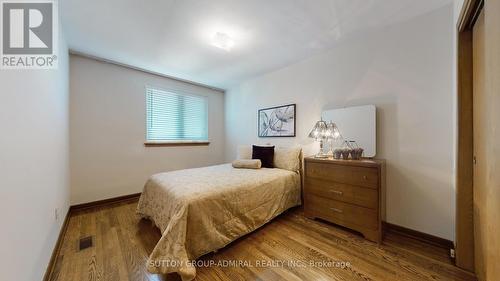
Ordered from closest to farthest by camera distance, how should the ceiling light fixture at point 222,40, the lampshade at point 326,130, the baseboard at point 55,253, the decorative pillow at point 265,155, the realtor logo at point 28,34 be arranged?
1. the realtor logo at point 28,34
2. the baseboard at point 55,253
3. the ceiling light fixture at point 222,40
4. the lampshade at point 326,130
5. the decorative pillow at point 265,155

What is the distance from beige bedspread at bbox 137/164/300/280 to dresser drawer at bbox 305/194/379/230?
0.36m

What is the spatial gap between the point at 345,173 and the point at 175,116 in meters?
3.17

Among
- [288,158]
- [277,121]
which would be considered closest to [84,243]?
[288,158]

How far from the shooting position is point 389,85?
6.75ft

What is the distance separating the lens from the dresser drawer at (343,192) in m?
1.83

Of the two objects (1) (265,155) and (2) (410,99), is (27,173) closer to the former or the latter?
(1) (265,155)

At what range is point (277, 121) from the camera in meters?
3.27

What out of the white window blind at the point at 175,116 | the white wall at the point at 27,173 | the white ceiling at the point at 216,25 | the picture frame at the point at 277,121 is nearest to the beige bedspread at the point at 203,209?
the white wall at the point at 27,173

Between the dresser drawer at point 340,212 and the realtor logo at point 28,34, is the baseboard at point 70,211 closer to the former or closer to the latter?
the realtor logo at point 28,34

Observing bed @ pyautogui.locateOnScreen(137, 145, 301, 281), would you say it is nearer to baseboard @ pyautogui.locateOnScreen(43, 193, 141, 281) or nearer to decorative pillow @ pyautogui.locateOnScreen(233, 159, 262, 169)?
decorative pillow @ pyautogui.locateOnScreen(233, 159, 262, 169)

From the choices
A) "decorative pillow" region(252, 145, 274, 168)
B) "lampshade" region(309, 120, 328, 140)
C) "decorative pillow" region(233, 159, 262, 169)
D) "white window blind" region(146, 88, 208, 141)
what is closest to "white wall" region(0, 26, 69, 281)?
"white window blind" region(146, 88, 208, 141)

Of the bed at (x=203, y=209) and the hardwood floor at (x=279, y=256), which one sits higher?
the bed at (x=203, y=209)

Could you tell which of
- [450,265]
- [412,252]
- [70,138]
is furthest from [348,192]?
[70,138]

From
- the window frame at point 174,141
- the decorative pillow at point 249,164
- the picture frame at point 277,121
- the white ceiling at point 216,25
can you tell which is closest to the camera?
the white ceiling at point 216,25
